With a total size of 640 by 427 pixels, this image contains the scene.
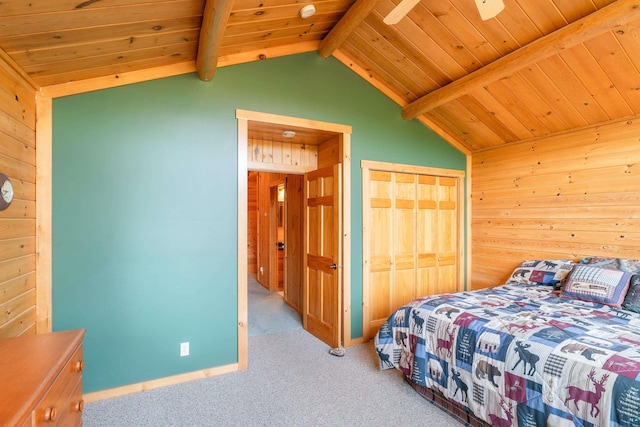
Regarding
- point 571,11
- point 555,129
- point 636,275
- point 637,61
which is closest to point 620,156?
point 555,129

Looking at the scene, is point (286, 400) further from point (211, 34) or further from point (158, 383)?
point (211, 34)

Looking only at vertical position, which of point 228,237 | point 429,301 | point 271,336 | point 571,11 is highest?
point 571,11

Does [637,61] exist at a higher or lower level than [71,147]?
higher

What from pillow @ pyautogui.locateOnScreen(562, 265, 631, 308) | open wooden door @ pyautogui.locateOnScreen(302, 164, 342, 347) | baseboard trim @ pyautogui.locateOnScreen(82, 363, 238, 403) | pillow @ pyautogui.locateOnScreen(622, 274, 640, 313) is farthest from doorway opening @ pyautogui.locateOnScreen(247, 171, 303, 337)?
pillow @ pyautogui.locateOnScreen(622, 274, 640, 313)

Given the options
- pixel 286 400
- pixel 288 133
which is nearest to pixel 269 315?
pixel 286 400

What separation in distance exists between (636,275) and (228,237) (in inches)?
135

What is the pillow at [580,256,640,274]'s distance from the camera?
2674 mm

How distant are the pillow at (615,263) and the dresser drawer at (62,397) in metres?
3.85

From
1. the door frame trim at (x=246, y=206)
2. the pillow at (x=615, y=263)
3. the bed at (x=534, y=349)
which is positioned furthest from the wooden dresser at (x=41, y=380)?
the pillow at (x=615, y=263)

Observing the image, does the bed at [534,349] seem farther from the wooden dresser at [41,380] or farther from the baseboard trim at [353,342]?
the wooden dresser at [41,380]

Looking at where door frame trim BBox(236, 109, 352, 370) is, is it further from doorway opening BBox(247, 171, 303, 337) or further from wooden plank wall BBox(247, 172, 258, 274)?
wooden plank wall BBox(247, 172, 258, 274)

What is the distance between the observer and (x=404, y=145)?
12.3ft

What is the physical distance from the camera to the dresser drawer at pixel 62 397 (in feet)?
3.62

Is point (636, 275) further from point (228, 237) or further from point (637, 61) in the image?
point (228, 237)
